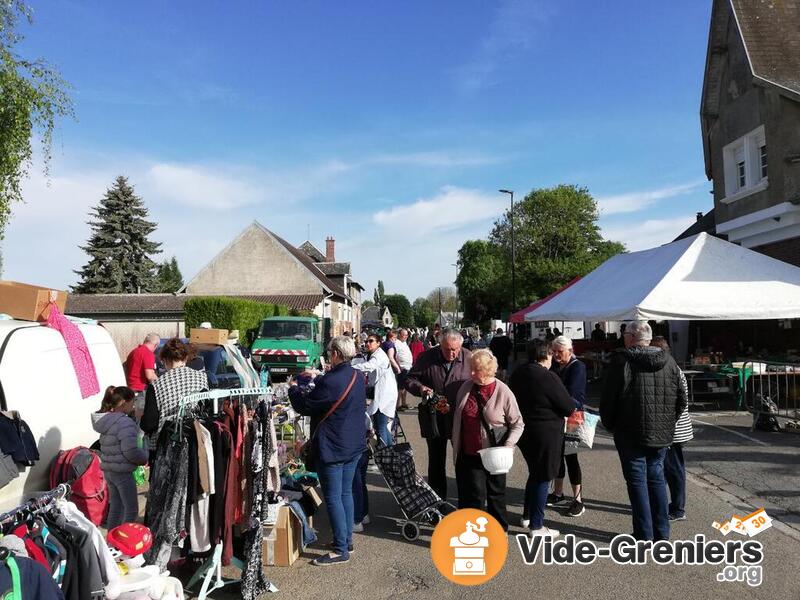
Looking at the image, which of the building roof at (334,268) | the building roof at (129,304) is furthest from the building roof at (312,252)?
the building roof at (129,304)

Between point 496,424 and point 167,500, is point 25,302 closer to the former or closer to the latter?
point 167,500

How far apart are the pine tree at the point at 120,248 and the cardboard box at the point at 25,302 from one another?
4357 cm

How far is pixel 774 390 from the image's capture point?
11602mm

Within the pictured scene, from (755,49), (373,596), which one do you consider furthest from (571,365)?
(755,49)

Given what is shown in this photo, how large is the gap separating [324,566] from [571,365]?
121 inches

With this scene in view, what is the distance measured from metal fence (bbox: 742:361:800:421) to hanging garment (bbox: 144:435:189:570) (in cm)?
934

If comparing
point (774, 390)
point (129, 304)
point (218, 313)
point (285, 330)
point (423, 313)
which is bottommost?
point (774, 390)

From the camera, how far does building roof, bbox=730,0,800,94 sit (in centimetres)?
1489

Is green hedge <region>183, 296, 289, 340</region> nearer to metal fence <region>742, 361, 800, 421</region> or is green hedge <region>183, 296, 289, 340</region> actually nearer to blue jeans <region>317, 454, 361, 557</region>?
metal fence <region>742, 361, 800, 421</region>

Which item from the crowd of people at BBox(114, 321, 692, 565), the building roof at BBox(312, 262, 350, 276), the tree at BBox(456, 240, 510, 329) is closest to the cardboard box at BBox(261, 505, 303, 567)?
the crowd of people at BBox(114, 321, 692, 565)

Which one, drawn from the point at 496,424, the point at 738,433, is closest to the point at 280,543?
the point at 496,424

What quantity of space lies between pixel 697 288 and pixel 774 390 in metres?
2.41

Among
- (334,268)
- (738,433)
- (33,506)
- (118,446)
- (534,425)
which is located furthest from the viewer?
(334,268)

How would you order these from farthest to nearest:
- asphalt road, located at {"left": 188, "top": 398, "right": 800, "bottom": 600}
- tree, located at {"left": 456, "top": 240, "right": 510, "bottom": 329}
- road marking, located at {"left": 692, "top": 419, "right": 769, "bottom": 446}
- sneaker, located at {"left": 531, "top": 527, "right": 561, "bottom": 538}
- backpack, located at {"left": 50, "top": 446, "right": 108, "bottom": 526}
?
tree, located at {"left": 456, "top": 240, "right": 510, "bottom": 329}
road marking, located at {"left": 692, "top": 419, "right": 769, "bottom": 446}
sneaker, located at {"left": 531, "top": 527, "right": 561, "bottom": 538}
backpack, located at {"left": 50, "top": 446, "right": 108, "bottom": 526}
asphalt road, located at {"left": 188, "top": 398, "right": 800, "bottom": 600}
